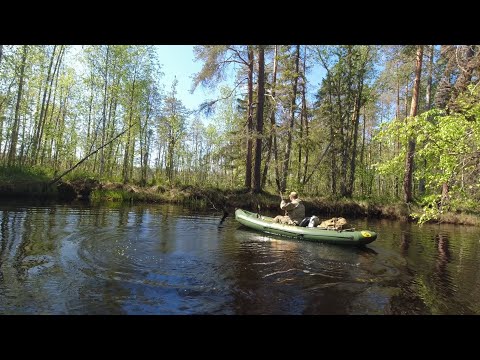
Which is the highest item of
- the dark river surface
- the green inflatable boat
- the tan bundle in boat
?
the tan bundle in boat

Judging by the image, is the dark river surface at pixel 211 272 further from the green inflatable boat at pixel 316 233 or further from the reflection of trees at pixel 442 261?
the green inflatable boat at pixel 316 233

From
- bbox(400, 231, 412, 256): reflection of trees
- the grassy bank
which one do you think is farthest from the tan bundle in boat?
the grassy bank

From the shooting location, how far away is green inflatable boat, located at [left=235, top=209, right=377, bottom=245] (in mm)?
10500

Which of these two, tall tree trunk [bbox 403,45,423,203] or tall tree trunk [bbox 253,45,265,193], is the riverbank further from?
tall tree trunk [bbox 403,45,423,203]

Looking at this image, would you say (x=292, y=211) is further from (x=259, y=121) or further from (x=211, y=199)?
(x=259, y=121)

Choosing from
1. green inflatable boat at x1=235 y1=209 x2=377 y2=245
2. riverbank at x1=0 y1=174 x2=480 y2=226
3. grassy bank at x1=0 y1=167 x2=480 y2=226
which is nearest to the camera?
green inflatable boat at x1=235 y1=209 x2=377 y2=245

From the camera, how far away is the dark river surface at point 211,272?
539 cm

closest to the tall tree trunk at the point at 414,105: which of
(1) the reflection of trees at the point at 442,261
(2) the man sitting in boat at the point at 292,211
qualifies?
(1) the reflection of trees at the point at 442,261

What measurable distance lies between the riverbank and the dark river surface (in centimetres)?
703

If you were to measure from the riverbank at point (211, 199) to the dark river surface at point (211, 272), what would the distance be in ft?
23.1

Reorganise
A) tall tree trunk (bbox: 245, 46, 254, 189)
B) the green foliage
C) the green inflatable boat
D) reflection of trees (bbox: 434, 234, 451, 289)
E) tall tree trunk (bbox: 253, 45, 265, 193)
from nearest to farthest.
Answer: the green foliage → reflection of trees (bbox: 434, 234, 451, 289) → the green inflatable boat → tall tree trunk (bbox: 253, 45, 265, 193) → tall tree trunk (bbox: 245, 46, 254, 189)
